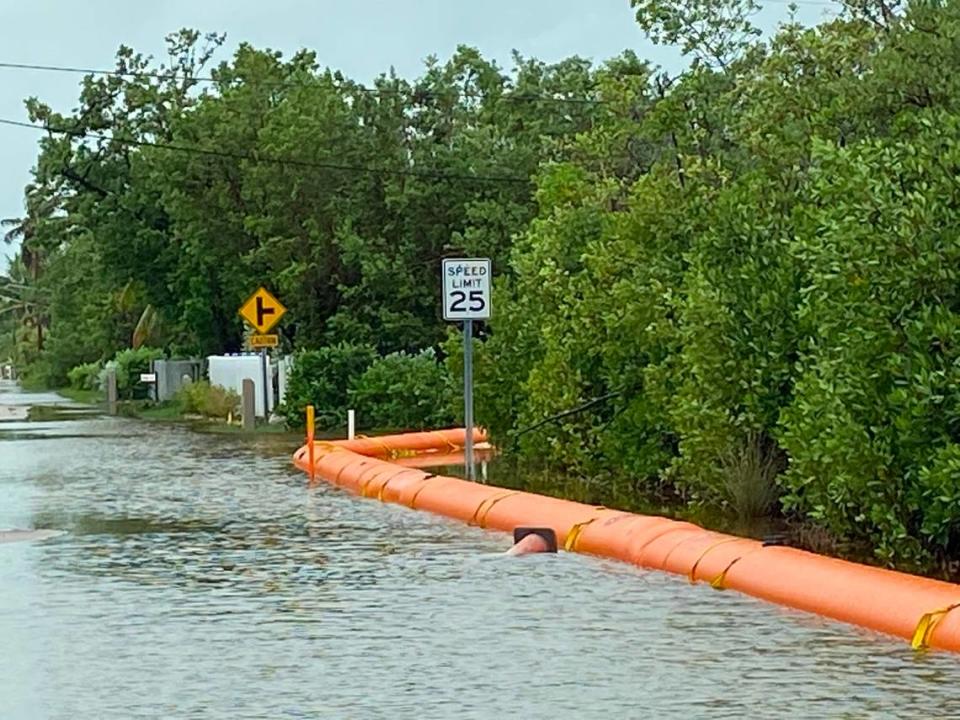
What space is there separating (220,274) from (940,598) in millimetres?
43039

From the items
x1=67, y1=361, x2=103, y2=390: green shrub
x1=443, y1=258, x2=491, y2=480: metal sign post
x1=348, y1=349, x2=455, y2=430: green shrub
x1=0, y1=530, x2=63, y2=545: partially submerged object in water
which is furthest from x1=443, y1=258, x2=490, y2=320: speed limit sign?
x1=67, y1=361, x2=103, y2=390: green shrub

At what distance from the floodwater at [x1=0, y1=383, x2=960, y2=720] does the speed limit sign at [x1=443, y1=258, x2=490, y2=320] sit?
4334 mm

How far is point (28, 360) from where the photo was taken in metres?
128

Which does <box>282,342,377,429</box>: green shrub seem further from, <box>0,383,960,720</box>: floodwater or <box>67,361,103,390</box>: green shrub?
<box>67,361,103,390</box>: green shrub

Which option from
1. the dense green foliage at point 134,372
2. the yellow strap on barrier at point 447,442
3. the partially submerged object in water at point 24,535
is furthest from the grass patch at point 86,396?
the partially submerged object in water at point 24,535

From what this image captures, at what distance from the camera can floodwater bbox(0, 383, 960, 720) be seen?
1030cm

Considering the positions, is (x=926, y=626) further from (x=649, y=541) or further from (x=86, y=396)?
(x=86, y=396)

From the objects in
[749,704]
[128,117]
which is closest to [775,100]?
[749,704]

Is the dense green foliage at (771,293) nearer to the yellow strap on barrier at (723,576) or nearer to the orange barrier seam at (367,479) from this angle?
the yellow strap on barrier at (723,576)

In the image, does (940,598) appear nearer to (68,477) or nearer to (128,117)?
(68,477)

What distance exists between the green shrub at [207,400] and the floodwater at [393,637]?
97.4ft

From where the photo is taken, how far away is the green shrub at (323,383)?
42.7m

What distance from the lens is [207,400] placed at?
170 feet

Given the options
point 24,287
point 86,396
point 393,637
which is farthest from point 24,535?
point 24,287
